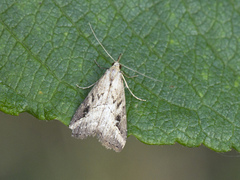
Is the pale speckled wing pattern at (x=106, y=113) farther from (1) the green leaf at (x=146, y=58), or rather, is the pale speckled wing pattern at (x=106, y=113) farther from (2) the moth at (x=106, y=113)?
(1) the green leaf at (x=146, y=58)

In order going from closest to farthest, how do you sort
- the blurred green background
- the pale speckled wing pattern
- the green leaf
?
the green leaf, the pale speckled wing pattern, the blurred green background

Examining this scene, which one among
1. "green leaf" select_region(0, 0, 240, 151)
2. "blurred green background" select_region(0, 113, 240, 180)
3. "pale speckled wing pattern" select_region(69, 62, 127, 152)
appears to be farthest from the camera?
"blurred green background" select_region(0, 113, 240, 180)

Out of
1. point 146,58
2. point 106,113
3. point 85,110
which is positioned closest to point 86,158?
point 106,113

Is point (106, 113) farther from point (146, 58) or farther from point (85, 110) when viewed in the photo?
point (146, 58)

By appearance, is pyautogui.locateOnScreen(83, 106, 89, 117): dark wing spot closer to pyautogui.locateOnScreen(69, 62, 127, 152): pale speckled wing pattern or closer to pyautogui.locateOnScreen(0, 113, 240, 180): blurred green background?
pyautogui.locateOnScreen(69, 62, 127, 152): pale speckled wing pattern

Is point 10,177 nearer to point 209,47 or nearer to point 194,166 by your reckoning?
point 194,166

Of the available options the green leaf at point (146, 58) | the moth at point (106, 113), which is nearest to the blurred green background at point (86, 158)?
the moth at point (106, 113)

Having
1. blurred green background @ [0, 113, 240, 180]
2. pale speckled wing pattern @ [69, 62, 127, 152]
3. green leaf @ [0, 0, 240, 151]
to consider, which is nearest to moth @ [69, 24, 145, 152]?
pale speckled wing pattern @ [69, 62, 127, 152]
